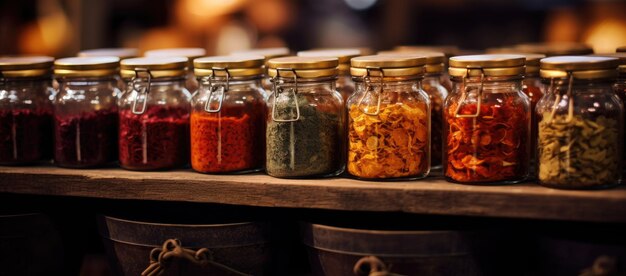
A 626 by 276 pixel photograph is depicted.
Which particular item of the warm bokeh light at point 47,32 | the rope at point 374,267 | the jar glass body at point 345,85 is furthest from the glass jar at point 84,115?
the warm bokeh light at point 47,32

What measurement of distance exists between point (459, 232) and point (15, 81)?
3.35 ft

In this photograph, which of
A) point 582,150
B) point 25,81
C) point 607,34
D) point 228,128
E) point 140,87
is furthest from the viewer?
point 607,34

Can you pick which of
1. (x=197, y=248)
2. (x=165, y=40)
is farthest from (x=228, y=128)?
(x=165, y=40)

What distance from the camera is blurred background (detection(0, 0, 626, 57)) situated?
3.62 metres

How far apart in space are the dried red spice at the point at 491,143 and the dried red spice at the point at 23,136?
915 millimetres

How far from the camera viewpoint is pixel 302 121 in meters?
1.44

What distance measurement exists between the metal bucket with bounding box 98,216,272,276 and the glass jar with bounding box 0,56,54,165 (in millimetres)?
326

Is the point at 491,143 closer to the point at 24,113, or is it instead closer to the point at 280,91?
the point at 280,91

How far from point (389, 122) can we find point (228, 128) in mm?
319

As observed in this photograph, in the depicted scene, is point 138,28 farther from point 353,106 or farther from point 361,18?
point 353,106

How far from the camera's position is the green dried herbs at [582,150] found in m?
1.28

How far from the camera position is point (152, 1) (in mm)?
4184

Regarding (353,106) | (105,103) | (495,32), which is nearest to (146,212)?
(105,103)

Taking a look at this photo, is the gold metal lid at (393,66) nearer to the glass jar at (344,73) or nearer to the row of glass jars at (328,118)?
the row of glass jars at (328,118)
